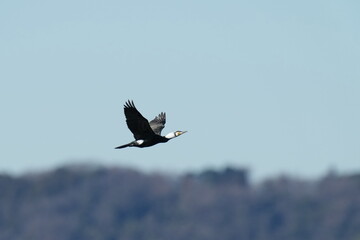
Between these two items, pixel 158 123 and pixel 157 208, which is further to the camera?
pixel 157 208

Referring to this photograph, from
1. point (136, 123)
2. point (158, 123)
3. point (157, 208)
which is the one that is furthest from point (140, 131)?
point (157, 208)

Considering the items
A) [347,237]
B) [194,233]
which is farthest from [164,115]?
[194,233]

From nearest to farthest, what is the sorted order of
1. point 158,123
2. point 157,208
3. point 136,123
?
point 136,123
point 158,123
point 157,208

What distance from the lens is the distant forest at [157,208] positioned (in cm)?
15088

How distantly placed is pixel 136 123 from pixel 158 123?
11.2 ft

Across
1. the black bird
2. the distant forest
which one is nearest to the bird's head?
the black bird

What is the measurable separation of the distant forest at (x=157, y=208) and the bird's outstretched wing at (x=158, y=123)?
116 m

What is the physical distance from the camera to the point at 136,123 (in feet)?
96.6

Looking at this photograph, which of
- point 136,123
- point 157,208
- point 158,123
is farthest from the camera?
point 157,208

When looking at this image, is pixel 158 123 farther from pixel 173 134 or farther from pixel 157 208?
pixel 157 208

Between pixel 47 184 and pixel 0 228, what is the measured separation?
26.8 feet

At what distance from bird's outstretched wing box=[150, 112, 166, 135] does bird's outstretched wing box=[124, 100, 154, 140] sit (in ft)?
7.35

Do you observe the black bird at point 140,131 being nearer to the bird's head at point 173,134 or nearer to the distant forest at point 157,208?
the bird's head at point 173,134

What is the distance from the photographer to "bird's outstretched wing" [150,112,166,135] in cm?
3225
